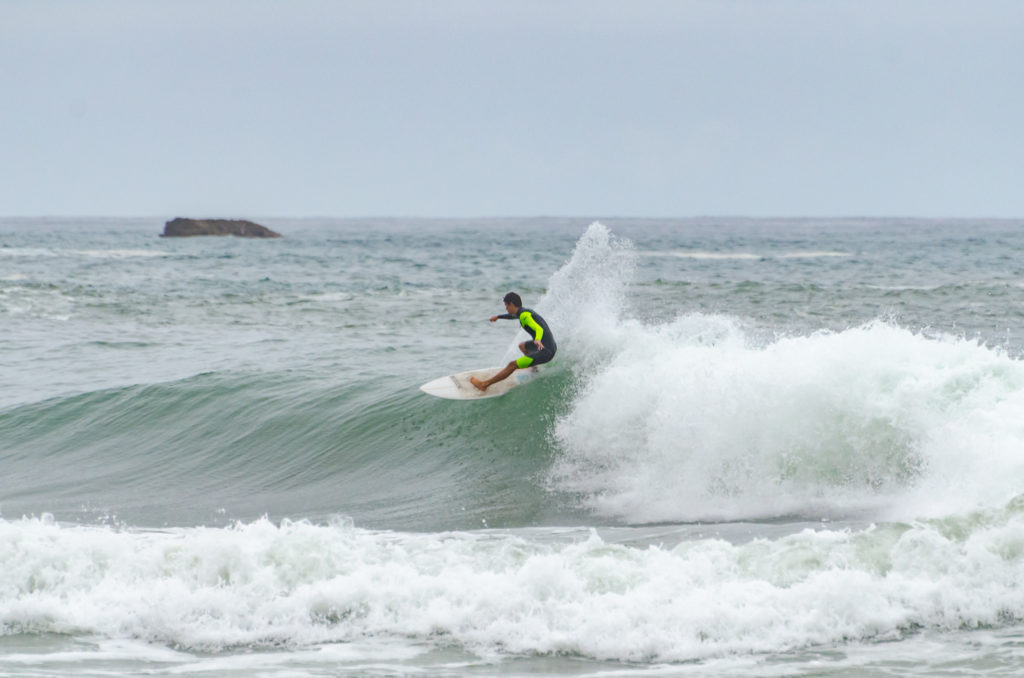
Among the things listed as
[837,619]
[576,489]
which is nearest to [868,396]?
[576,489]

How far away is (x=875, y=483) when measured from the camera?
10.1 metres

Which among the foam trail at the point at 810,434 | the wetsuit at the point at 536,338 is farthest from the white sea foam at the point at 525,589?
the wetsuit at the point at 536,338

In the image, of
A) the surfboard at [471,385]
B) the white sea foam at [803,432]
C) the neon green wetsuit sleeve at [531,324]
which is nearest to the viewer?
the white sea foam at [803,432]

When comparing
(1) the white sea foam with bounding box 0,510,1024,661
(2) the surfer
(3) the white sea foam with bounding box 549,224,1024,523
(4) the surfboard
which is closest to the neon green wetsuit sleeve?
(2) the surfer

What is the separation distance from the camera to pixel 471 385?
563 inches

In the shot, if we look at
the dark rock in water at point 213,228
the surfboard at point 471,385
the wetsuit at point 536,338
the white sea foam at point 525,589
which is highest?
the dark rock in water at point 213,228

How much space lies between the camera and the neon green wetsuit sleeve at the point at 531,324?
13562 mm

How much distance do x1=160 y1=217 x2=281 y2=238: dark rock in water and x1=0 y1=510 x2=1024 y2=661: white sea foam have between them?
89.7 meters

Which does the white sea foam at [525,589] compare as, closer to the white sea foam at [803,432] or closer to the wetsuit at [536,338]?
the white sea foam at [803,432]

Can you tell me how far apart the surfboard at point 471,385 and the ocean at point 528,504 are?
15 centimetres

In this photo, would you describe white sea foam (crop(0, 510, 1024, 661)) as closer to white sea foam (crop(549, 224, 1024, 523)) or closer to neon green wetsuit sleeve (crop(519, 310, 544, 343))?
white sea foam (crop(549, 224, 1024, 523))

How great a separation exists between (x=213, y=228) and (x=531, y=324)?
89.4 meters

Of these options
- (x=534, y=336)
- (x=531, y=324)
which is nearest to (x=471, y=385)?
(x=534, y=336)

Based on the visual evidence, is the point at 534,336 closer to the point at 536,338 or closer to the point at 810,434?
the point at 536,338
